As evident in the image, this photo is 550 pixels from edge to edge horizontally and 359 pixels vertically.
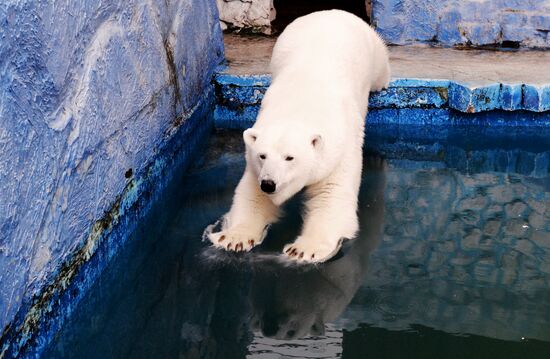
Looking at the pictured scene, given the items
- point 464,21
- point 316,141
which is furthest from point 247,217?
point 464,21

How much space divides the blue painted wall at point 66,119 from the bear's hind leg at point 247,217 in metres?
0.57

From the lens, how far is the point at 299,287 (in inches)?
131

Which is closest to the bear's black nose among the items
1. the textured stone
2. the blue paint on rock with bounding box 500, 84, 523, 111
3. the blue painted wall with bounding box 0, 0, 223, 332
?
the blue painted wall with bounding box 0, 0, 223, 332

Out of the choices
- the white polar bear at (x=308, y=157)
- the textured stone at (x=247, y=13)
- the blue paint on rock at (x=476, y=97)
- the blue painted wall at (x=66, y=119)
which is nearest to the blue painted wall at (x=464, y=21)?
the textured stone at (x=247, y=13)

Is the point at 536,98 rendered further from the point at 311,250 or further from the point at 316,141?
the point at 311,250

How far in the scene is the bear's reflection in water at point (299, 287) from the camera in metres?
3.05

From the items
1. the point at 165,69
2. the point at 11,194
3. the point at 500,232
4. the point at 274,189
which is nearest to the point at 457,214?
the point at 500,232

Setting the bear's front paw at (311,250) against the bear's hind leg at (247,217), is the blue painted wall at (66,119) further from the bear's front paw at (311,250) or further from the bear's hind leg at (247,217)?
the bear's front paw at (311,250)

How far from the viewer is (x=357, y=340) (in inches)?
113

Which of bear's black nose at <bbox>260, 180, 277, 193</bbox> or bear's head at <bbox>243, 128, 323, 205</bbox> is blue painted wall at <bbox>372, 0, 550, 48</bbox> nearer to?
bear's head at <bbox>243, 128, 323, 205</bbox>

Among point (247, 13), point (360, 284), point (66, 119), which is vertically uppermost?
point (66, 119)

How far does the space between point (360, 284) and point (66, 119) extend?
1395 mm

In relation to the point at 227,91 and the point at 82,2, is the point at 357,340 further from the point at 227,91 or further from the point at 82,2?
the point at 227,91

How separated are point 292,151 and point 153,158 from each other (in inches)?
51.4
